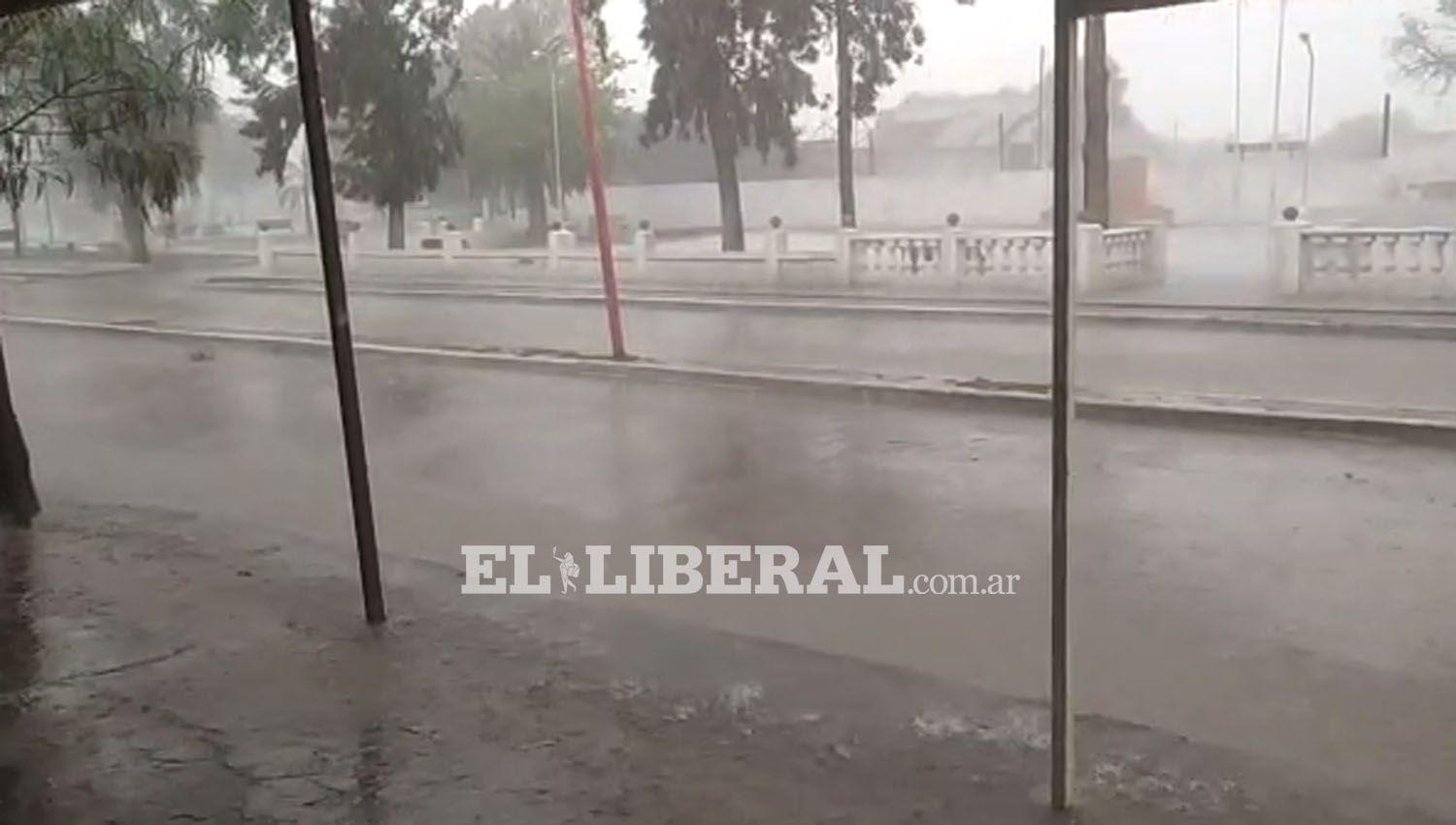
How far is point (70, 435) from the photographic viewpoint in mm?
8344

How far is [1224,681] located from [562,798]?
172 centimetres

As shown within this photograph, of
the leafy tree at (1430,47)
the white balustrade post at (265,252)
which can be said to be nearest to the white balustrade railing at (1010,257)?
the leafy tree at (1430,47)

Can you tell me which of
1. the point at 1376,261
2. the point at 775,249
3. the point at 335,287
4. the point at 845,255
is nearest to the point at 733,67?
the point at 775,249

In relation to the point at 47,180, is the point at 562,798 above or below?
below

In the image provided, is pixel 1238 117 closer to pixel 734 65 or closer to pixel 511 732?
pixel 734 65

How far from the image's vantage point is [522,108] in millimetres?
21375

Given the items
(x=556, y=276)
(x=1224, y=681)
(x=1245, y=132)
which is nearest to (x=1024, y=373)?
(x=1224, y=681)

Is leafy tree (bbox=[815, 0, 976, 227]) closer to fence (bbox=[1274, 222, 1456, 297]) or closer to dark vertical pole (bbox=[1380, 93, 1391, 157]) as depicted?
fence (bbox=[1274, 222, 1456, 297])

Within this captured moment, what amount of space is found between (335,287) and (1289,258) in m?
11.0

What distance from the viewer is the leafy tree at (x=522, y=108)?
20.7 m

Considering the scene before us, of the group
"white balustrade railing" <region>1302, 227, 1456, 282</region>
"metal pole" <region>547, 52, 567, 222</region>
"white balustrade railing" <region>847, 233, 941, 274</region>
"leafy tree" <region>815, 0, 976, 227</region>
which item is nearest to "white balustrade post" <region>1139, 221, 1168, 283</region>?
"white balustrade railing" <region>1302, 227, 1456, 282</region>

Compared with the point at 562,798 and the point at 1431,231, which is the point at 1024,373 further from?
the point at 562,798

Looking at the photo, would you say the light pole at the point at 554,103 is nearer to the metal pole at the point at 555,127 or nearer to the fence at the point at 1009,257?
the metal pole at the point at 555,127

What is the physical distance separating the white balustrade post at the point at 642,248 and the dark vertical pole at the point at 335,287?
1353 cm
